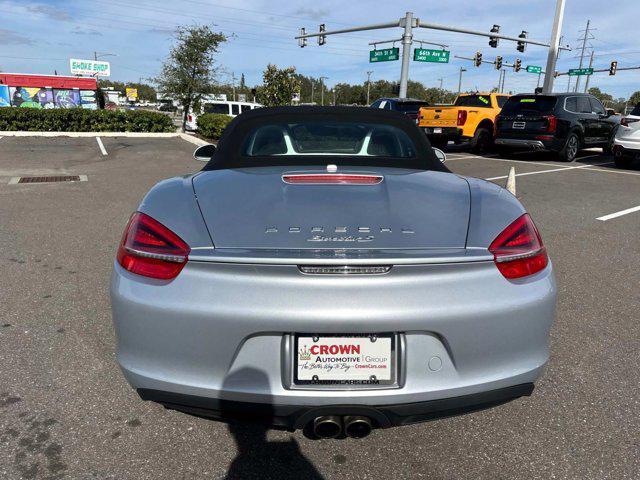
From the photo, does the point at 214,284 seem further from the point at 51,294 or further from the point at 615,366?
the point at 51,294

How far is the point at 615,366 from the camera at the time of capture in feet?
9.27

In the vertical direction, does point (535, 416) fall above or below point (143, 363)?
below

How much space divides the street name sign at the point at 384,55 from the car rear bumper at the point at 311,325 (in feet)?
98.6

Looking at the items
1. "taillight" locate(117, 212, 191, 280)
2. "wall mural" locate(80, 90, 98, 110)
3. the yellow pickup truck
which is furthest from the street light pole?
"wall mural" locate(80, 90, 98, 110)

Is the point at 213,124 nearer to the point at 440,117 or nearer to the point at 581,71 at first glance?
the point at 440,117

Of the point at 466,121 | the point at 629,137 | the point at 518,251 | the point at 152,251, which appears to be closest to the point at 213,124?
the point at 466,121

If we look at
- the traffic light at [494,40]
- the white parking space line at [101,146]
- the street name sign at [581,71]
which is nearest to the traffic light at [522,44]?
the traffic light at [494,40]

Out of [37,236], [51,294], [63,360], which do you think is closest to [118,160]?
[37,236]

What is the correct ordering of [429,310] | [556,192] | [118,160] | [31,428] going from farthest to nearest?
1. [118,160]
2. [556,192]
3. [31,428]
4. [429,310]

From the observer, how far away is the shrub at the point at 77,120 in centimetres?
2023

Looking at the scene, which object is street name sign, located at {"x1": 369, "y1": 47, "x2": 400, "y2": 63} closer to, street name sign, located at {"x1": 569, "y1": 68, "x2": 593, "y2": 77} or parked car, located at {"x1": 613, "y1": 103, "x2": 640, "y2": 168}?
parked car, located at {"x1": 613, "y1": 103, "x2": 640, "y2": 168}

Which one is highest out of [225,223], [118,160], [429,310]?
[225,223]

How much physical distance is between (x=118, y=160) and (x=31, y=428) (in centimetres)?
1220

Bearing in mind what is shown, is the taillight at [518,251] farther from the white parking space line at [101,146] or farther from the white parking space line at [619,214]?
the white parking space line at [101,146]
